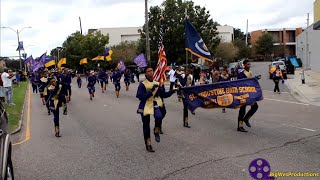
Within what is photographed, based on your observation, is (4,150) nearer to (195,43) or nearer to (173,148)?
(173,148)

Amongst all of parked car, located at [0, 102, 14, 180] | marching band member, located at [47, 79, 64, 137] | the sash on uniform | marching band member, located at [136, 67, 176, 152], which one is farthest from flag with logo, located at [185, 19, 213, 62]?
parked car, located at [0, 102, 14, 180]

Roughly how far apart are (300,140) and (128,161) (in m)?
3.98

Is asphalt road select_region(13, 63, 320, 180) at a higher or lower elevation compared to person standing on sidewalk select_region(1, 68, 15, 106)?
lower

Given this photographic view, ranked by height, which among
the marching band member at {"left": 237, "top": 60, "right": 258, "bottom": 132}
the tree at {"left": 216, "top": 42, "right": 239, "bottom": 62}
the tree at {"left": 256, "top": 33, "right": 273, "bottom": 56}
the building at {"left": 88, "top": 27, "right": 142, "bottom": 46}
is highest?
the building at {"left": 88, "top": 27, "right": 142, "bottom": 46}

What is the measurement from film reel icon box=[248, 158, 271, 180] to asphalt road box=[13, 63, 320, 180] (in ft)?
0.32

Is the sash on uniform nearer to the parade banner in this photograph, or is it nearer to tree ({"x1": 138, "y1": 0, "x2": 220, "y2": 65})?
the parade banner

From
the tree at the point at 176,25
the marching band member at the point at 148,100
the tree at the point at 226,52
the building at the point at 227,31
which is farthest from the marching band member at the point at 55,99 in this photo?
the building at the point at 227,31

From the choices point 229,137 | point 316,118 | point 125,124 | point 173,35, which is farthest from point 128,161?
point 173,35

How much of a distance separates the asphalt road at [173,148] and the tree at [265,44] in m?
86.6

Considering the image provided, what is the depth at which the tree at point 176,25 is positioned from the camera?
42.2 metres

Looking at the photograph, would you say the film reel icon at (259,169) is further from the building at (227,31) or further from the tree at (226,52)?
the building at (227,31)

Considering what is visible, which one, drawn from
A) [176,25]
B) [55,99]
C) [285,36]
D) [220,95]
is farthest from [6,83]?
[285,36]

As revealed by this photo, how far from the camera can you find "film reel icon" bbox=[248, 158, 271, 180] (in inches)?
255

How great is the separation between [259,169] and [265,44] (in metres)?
95.3
